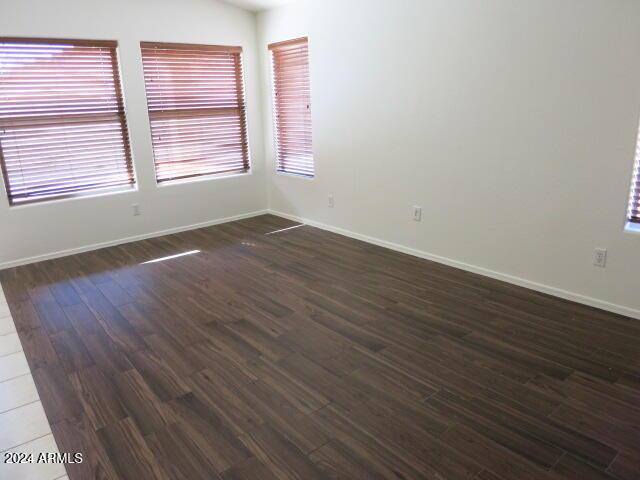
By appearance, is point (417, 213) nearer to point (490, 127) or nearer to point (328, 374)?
point (490, 127)

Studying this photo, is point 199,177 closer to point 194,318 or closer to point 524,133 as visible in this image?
point 194,318

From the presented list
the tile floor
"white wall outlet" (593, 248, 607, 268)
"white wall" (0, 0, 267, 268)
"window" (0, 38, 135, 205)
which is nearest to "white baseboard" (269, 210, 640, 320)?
"white wall outlet" (593, 248, 607, 268)

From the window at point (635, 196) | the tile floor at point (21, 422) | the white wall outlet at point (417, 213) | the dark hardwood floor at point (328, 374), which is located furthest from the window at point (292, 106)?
the tile floor at point (21, 422)

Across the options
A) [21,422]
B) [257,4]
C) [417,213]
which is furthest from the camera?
[257,4]

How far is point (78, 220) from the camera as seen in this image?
15.8 feet

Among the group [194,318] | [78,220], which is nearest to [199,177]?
[78,220]

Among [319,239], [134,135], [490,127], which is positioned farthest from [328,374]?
[134,135]

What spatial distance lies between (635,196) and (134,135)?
14.8 ft

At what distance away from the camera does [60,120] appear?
462cm

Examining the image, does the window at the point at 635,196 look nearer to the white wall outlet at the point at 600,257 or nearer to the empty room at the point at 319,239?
the empty room at the point at 319,239

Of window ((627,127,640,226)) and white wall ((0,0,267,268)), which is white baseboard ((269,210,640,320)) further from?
white wall ((0,0,267,268))

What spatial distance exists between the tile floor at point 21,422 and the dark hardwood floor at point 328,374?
6 centimetres

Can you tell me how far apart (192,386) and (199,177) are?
3.60m

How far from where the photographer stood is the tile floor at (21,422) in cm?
199
